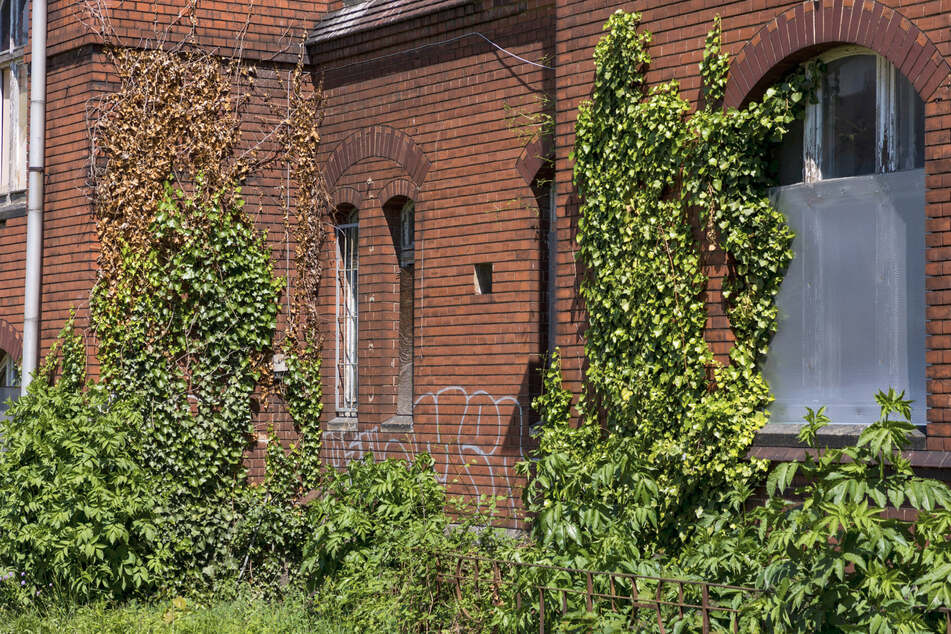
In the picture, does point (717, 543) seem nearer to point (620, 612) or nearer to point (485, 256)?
point (620, 612)

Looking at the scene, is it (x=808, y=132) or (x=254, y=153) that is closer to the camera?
(x=808, y=132)

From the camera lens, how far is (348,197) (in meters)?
12.4

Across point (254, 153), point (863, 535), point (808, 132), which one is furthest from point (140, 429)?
point (863, 535)

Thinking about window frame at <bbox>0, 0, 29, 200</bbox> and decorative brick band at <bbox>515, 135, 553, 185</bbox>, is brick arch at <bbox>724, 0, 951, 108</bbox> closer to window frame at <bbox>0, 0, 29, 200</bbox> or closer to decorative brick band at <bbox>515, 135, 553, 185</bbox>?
decorative brick band at <bbox>515, 135, 553, 185</bbox>

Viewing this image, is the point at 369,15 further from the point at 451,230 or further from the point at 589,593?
the point at 589,593

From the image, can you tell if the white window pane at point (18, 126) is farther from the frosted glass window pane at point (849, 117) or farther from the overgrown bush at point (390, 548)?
the frosted glass window pane at point (849, 117)

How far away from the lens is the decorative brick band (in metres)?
10.5

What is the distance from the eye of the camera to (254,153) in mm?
12406

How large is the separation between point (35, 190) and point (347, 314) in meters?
3.41

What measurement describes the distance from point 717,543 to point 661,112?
10.4 feet

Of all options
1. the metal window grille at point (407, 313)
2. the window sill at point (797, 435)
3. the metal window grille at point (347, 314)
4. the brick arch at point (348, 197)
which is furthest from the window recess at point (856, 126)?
the metal window grille at point (347, 314)

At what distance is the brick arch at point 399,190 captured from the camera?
1163 centimetres

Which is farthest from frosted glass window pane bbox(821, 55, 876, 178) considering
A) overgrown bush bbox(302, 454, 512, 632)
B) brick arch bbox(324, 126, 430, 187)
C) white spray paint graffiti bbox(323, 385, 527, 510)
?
brick arch bbox(324, 126, 430, 187)

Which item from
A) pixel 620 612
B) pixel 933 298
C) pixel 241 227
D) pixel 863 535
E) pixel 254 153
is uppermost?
pixel 254 153
